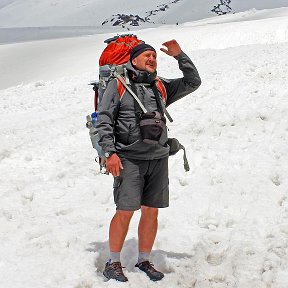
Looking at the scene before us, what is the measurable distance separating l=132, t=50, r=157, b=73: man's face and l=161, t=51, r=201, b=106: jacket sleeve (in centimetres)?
39

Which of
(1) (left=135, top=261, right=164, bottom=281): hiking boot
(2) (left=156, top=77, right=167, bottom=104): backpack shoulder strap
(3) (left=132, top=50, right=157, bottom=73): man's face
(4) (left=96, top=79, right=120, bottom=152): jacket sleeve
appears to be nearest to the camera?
(4) (left=96, top=79, right=120, bottom=152): jacket sleeve

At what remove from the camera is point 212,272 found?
5773 millimetres

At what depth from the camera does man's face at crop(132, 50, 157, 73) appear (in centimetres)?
503

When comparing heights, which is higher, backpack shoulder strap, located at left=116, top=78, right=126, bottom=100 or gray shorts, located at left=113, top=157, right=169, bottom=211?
backpack shoulder strap, located at left=116, top=78, right=126, bottom=100

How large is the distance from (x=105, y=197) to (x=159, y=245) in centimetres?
206

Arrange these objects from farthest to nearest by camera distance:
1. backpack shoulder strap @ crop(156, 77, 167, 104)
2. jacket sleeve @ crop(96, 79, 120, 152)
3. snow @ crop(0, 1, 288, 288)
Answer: snow @ crop(0, 1, 288, 288), backpack shoulder strap @ crop(156, 77, 167, 104), jacket sleeve @ crop(96, 79, 120, 152)

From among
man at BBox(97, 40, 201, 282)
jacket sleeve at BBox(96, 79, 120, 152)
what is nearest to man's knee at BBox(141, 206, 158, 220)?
man at BBox(97, 40, 201, 282)

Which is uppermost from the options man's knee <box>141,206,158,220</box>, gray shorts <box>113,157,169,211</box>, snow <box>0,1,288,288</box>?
gray shorts <box>113,157,169,211</box>

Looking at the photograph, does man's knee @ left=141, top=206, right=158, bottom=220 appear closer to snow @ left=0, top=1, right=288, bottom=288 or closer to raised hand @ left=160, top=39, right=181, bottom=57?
snow @ left=0, top=1, right=288, bottom=288

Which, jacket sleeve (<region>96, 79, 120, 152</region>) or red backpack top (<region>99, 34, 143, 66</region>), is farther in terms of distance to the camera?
red backpack top (<region>99, 34, 143, 66</region>)

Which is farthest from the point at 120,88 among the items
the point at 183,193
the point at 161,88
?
the point at 183,193

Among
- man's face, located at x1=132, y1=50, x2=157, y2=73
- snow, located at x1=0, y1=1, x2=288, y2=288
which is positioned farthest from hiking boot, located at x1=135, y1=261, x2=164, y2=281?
man's face, located at x1=132, y1=50, x2=157, y2=73

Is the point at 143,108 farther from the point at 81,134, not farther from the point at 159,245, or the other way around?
the point at 81,134

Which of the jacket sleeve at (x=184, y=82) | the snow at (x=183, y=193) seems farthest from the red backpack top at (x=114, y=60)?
the snow at (x=183, y=193)
